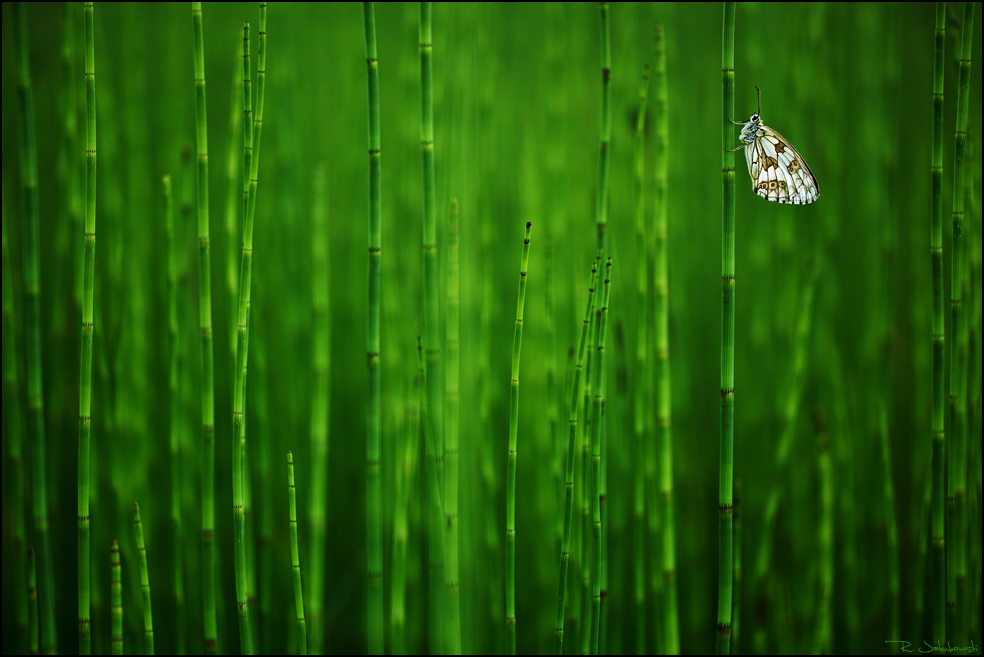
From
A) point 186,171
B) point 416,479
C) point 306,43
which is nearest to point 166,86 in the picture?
point 306,43

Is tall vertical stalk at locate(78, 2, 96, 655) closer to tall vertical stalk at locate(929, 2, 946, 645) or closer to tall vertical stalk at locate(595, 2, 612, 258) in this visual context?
tall vertical stalk at locate(595, 2, 612, 258)

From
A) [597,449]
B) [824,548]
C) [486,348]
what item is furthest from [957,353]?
[486,348]

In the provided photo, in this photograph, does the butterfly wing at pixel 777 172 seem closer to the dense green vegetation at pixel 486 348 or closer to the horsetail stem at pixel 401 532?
the dense green vegetation at pixel 486 348

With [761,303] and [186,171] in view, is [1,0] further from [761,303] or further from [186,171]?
[761,303]

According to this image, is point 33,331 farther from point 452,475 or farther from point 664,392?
point 664,392

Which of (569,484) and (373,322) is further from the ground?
(373,322)

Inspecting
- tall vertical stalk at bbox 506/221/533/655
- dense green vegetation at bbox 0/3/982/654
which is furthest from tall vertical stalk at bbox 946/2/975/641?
tall vertical stalk at bbox 506/221/533/655

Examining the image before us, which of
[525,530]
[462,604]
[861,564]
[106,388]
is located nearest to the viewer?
[106,388]

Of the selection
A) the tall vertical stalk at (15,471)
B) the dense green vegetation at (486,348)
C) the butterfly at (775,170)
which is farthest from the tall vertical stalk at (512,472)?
the tall vertical stalk at (15,471)
